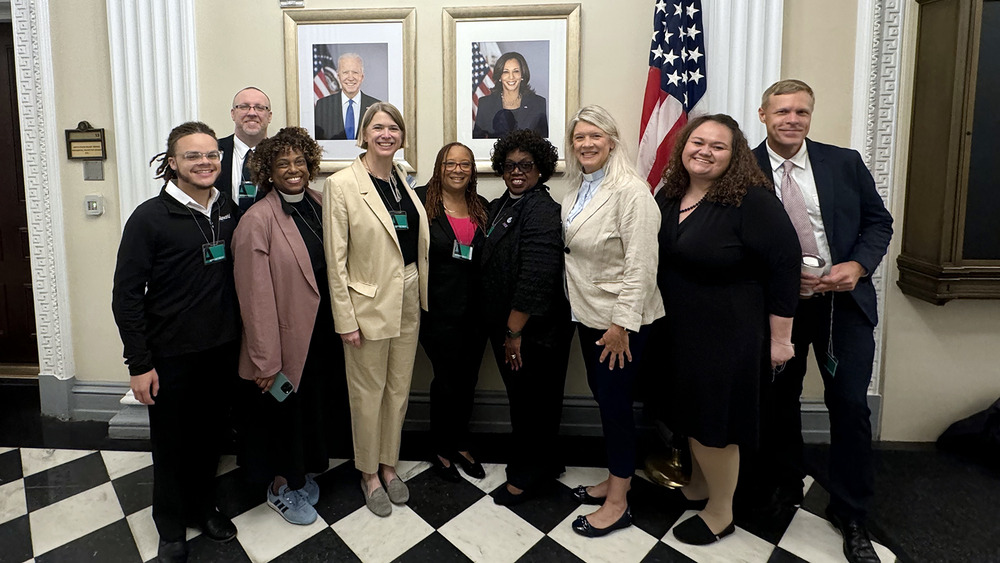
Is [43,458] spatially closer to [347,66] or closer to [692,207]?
[347,66]

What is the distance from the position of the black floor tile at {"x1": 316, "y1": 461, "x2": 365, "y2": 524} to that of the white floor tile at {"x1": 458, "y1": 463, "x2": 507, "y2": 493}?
0.50 m

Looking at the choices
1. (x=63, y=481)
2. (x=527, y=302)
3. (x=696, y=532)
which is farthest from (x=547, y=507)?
(x=63, y=481)

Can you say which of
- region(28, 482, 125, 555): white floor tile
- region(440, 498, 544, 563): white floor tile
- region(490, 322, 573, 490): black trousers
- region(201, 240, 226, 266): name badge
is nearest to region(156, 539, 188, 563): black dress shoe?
region(28, 482, 125, 555): white floor tile

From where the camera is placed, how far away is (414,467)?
9.12ft

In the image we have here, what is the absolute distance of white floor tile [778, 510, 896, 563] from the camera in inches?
84.6

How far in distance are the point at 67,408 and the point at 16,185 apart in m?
1.58

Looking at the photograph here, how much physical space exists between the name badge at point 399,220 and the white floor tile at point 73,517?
1.69 meters

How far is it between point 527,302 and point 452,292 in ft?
1.30

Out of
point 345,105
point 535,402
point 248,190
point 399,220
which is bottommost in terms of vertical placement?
point 535,402

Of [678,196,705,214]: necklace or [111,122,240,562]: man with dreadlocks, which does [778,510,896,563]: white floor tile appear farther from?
[111,122,240,562]: man with dreadlocks

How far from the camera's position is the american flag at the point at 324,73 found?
3.02 meters

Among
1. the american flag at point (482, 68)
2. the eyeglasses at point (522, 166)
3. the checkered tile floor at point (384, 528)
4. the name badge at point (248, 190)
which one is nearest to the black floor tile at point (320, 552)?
the checkered tile floor at point (384, 528)

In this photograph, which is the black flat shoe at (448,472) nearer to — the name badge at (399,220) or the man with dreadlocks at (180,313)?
the man with dreadlocks at (180,313)

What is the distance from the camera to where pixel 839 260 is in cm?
212
